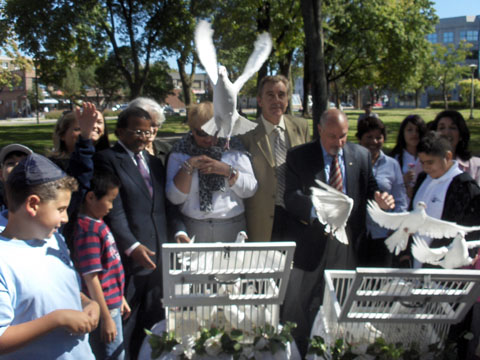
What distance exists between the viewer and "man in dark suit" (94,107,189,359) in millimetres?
2348

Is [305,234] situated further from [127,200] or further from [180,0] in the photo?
[180,0]

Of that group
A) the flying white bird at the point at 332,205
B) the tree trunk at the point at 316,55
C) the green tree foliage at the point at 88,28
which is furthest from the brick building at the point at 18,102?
the flying white bird at the point at 332,205

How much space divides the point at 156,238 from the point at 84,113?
0.83 metres

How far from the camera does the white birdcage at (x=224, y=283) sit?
1.68 metres

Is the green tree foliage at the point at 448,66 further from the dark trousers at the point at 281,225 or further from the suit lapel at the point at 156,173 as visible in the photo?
the suit lapel at the point at 156,173

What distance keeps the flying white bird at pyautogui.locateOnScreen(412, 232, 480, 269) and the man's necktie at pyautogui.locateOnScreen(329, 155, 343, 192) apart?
2.81 feet

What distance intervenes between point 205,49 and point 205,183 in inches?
33.5

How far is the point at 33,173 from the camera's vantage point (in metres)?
1.63

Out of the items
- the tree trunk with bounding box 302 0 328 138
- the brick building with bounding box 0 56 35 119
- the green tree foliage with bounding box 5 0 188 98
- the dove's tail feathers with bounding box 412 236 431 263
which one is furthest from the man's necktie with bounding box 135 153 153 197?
the brick building with bounding box 0 56 35 119

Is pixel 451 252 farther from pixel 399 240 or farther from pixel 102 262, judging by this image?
pixel 102 262

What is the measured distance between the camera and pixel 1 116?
62.0 metres

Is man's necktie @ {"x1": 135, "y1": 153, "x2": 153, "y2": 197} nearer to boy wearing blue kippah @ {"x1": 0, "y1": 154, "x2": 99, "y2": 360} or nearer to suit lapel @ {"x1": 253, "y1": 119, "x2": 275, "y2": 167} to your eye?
boy wearing blue kippah @ {"x1": 0, "y1": 154, "x2": 99, "y2": 360}

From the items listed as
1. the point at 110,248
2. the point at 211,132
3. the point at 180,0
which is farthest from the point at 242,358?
the point at 180,0

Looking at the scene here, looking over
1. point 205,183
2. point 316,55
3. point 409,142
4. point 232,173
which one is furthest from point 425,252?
point 316,55
